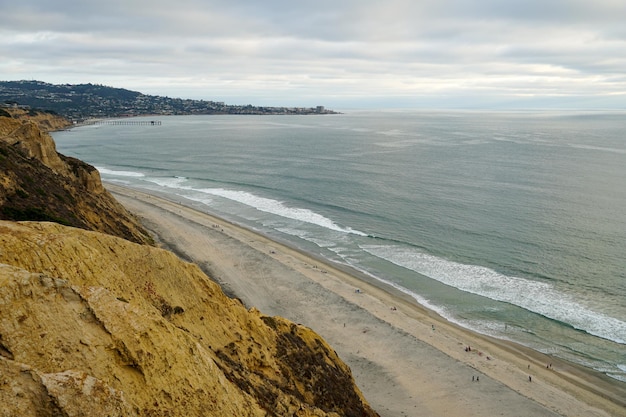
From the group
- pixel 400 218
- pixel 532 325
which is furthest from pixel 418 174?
pixel 532 325

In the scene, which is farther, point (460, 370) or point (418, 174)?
point (418, 174)

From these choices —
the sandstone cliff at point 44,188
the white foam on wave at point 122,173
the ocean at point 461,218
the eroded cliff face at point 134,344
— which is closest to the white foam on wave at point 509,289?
the ocean at point 461,218

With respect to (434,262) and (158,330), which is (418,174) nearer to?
(434,262)

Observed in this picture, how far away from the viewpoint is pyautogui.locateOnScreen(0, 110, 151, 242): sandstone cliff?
2322 centimetres

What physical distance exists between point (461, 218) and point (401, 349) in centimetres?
2930

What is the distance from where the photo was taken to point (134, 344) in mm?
10602

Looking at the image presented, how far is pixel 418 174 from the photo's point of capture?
7962cm

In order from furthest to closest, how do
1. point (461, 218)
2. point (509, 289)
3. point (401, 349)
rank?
point (461, 218)
point (509, 289)
point (401, 349)

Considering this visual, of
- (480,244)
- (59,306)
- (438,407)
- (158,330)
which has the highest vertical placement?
(59,306)

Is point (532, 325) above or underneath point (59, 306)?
underneath

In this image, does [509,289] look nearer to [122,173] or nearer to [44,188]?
[44,188]

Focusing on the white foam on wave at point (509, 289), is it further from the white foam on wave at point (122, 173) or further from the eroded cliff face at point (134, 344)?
the white foam on wave at point (122, 173)

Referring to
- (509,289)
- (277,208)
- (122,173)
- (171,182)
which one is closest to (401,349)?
(509,289)

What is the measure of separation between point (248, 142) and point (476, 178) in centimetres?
7742
